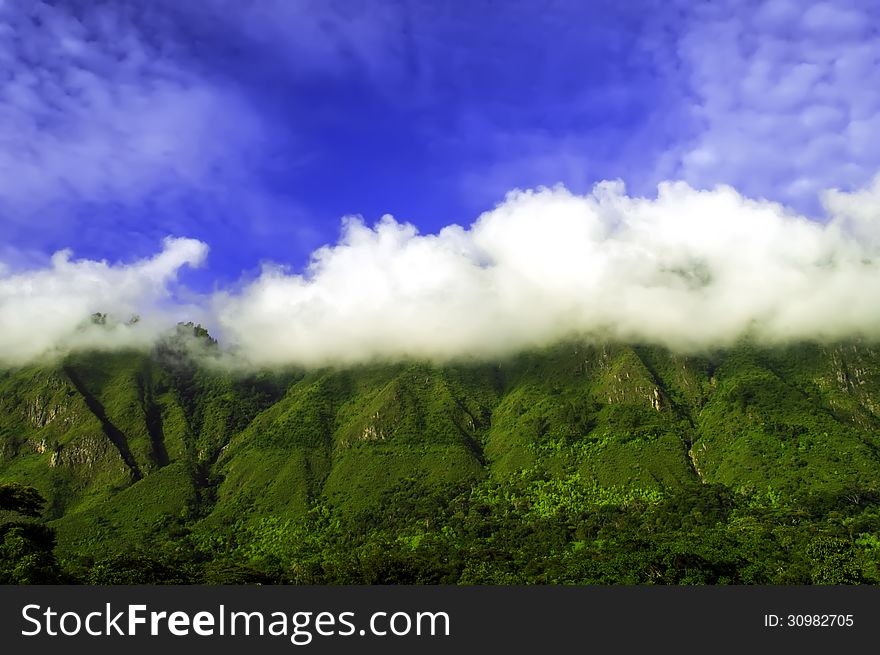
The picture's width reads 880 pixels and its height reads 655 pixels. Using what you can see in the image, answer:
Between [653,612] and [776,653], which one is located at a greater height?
[653,612]

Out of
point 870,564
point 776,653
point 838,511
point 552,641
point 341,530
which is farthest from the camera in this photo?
point 341,530

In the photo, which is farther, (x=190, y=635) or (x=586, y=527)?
(x=586, y=527)

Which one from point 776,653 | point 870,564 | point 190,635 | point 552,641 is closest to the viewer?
point 190,635

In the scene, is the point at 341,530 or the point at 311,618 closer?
the point at 311,618

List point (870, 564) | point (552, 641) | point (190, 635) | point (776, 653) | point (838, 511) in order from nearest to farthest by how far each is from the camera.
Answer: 1. point (190, 635)
2. point (552, 641)
3. point (776, 653)
4. point (870, 564)
5. point (838, 511)

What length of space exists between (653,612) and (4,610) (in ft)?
93.7

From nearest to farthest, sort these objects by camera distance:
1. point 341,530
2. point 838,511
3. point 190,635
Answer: point 190,635 < point 838,511 < point 341,530

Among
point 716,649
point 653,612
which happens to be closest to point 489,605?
point 653,612

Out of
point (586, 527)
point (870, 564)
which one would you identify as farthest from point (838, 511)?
point (870, 564)

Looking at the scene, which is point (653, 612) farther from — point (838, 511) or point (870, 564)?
point (838, 511)

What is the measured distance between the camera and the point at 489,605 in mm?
30641

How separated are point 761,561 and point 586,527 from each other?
303 ft

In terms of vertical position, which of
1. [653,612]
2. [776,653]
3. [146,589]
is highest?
[146,589]

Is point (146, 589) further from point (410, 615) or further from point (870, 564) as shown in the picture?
point (870, 564)
